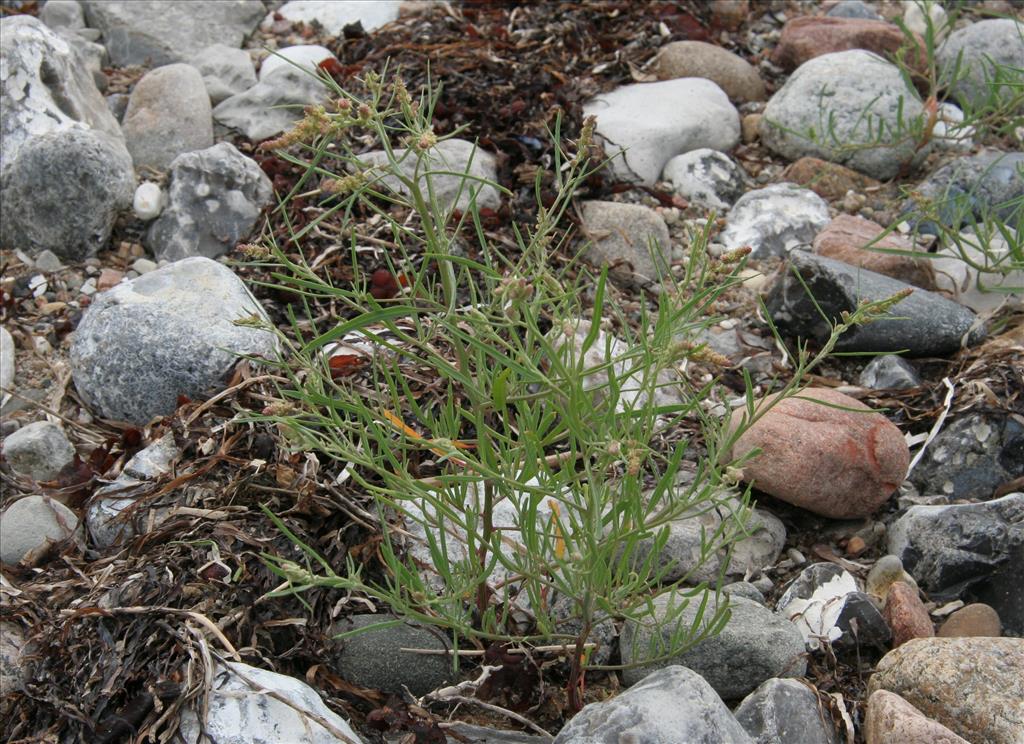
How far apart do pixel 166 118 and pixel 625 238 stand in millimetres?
2152

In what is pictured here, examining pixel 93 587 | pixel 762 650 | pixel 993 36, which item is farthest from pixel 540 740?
pixel 993 36

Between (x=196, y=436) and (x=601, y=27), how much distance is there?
11.5 feet

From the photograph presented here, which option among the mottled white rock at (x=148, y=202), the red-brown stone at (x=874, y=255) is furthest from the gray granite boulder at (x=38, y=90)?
the red-brown stone at (x=874, y=255)

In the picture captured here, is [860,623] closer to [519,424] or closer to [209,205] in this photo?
[519,424]

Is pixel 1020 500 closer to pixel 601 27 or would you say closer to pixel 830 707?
pixel 830 707

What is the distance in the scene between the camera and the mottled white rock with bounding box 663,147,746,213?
15.1ft

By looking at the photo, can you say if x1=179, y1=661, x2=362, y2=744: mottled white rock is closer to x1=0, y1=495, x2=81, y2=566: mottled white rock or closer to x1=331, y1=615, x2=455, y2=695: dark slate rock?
x1=331, y1=615, x2=455, y2=695: dark slate rock

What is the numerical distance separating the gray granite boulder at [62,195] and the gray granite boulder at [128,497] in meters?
1.37

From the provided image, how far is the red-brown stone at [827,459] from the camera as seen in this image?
9.94 feet

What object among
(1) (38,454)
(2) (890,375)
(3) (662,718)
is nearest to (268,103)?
(1) (38,454)

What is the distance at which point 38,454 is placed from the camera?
10.9 ft

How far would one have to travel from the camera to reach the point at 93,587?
2746 mm

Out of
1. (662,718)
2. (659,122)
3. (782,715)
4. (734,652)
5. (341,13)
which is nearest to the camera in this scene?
(662,718)

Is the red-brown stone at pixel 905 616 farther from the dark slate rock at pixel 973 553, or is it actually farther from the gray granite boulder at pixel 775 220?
the gray granite boulder at pixel 775 220
